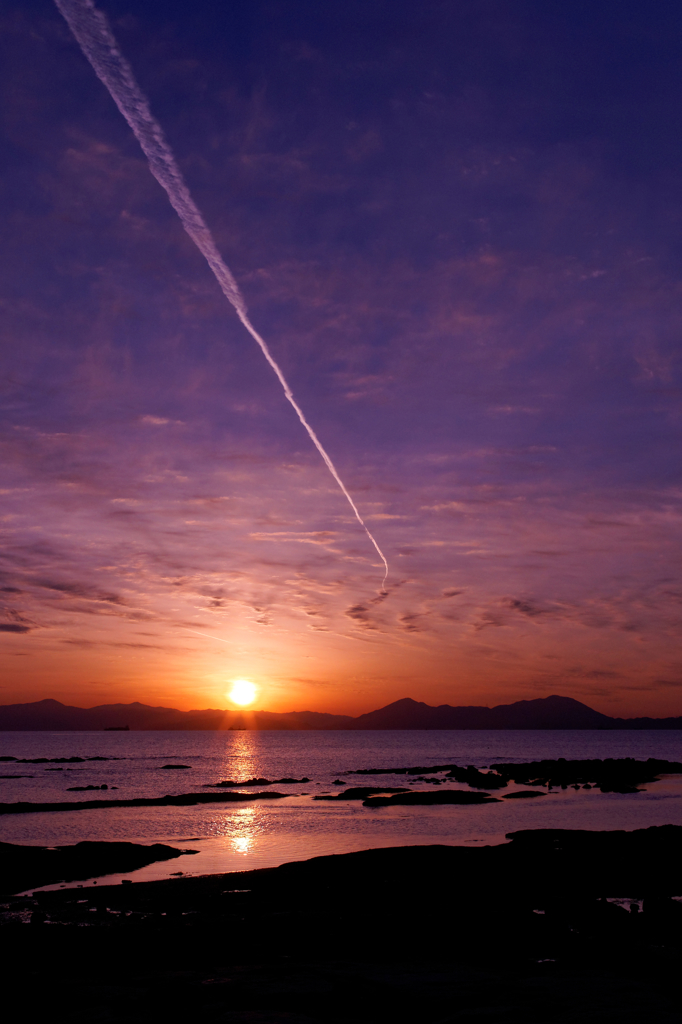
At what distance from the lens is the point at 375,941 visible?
1925cm

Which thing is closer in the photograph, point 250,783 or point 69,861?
point 69,861

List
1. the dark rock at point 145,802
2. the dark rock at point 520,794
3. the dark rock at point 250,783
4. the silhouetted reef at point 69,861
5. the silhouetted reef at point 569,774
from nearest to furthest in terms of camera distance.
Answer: the silhouetted reef at point 69,861, the dark rock at point 145,802, the dark rock at point 520,794, the silhouetted reef at point 569,774, the dark rock at point 250,783

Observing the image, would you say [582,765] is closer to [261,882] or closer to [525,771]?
[525,771]

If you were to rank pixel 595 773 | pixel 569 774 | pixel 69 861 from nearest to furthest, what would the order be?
pixel 69 861 < pixel 569 774 < pixel 595 773

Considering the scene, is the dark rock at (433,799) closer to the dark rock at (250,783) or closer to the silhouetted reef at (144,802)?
the silhouetted reef at (144,802)

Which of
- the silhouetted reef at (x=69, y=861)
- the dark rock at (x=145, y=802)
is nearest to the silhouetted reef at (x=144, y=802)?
the dark rock at (x=145, y=802)

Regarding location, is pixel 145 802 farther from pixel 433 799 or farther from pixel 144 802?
pixel 433 799

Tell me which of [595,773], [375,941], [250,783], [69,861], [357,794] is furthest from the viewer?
[595,773]

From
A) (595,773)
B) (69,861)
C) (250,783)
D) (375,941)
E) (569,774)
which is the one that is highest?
(375,941)

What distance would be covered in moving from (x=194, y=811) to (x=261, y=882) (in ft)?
112

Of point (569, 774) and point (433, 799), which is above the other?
point (433, 799)

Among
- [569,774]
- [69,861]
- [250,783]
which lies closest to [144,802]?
[250,783]

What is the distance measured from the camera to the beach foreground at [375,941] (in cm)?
1331

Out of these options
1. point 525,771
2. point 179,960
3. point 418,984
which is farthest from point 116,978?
point 525,771
